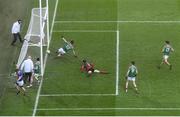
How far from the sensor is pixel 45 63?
3684 centimetres

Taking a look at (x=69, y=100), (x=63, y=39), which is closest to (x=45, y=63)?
(x=63, y=39)

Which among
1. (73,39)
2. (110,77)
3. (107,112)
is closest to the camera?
(107,112)

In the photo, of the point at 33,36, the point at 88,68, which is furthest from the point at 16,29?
the point at 88,68

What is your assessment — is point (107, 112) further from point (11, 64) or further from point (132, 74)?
point (11, 64)

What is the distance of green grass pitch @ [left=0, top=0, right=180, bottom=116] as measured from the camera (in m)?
33.0

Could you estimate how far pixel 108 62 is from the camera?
121 ft

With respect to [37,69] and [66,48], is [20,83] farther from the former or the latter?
[66,48]

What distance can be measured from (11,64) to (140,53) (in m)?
7.21

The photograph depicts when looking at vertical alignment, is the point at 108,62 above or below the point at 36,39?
below

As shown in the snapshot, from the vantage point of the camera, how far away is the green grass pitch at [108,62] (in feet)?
108

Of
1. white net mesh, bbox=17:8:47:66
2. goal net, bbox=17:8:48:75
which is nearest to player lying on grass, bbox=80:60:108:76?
goal net, bbox=17:8:48:75

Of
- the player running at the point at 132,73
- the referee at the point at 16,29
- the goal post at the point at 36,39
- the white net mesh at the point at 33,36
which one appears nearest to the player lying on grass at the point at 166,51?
the player running at the point at 132,73

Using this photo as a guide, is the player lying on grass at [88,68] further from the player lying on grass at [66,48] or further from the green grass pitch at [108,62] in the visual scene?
the player lying on grass at [66,48]

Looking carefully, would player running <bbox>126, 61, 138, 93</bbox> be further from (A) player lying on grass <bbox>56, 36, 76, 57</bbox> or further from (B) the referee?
(B) the referee
